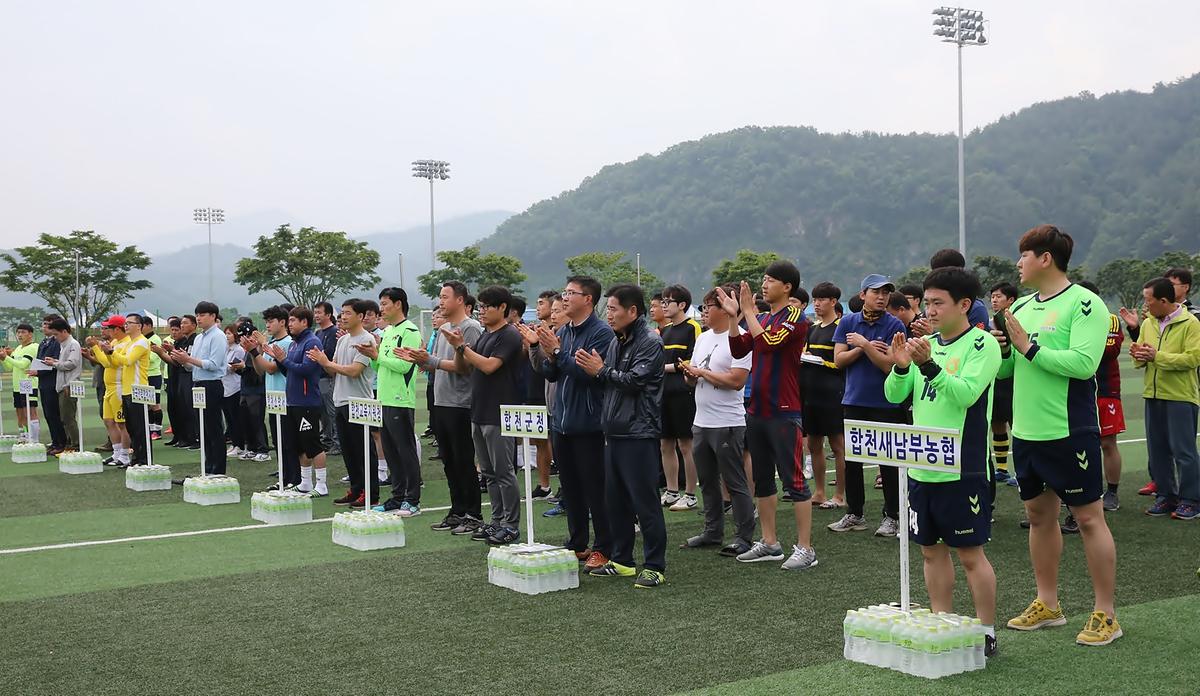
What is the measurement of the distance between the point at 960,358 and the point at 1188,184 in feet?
391

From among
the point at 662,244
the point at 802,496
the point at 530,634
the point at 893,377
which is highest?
the point at 662,244

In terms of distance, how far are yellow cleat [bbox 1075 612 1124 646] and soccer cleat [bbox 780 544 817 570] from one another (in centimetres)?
219

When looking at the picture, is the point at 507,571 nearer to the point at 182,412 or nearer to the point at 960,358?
the point at 960,358

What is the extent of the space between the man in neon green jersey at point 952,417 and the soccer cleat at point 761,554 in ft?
7.90

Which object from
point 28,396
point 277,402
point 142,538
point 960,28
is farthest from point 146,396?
point 960,28

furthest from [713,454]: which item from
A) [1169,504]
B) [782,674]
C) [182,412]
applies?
[182,412]

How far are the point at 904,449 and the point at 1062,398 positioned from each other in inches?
33.6

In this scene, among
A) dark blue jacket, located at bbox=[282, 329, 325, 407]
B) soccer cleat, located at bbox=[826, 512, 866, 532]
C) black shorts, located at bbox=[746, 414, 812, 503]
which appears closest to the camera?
black shorts, located at bbox=[746, 414, 812, 503]

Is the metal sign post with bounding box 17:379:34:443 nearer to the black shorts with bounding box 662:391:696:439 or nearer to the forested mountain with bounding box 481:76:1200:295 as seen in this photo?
the black shorts with bounding box 662:391:696:439

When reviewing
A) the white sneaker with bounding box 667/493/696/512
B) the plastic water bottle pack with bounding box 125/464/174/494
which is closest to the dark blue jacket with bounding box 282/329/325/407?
the plastic water bottle pack with bounding box 125/464/174/494

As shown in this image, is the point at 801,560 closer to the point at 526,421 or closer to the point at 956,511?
the point at 526,421

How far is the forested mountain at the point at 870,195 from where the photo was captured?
114 metres

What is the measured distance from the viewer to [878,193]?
12225cm

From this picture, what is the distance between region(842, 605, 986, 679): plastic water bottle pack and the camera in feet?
15.6
